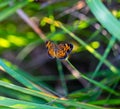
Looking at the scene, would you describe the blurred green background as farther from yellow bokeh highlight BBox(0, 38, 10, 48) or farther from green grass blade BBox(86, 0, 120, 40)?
green grass blade BBox(86, 0, 120, 40)

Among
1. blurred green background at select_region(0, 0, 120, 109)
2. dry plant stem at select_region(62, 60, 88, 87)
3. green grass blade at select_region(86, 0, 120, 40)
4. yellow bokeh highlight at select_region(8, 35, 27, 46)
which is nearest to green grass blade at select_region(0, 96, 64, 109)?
blurred green background at select_region(0, 0, 120, 109)

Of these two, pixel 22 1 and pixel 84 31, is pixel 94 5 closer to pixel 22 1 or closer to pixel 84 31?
pixel 22 1

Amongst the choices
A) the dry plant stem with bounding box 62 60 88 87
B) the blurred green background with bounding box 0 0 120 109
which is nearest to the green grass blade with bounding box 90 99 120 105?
the blurred green background with bounding box 0 0 120 109

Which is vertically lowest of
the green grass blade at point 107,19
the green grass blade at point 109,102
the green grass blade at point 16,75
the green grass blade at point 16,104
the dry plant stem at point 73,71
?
the green grass blade at point 16,104

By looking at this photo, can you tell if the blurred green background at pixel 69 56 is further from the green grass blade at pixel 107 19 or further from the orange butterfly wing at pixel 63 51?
the green grass blade at pixel 107 19

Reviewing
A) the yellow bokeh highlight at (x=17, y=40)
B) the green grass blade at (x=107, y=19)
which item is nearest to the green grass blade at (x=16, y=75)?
the green grass blade at (x=107, y=19)

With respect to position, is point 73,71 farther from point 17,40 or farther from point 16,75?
point 16,75

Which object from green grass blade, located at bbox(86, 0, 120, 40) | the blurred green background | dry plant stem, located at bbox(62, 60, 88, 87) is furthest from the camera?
dry plant stem, located at bbox(62, 60, 88, 87)

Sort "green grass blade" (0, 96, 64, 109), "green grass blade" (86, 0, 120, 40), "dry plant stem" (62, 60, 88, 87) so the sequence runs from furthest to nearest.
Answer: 1. "dry plant stem" (62, 60, 88, 87)
2. "green grass blade" (0, 96, 64, 109)
3. "green grass blade" (86, 0, 120, 40)

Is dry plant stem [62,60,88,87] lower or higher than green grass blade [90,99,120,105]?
higher

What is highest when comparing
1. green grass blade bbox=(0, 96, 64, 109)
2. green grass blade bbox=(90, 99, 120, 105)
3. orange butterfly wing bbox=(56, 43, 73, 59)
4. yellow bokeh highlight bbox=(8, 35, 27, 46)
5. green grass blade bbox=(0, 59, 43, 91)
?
yellow bokeh highlight bbox=(8, 35, 27, 46)

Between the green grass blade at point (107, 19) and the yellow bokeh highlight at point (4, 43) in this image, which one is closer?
the green grass blade at point (107, 19)

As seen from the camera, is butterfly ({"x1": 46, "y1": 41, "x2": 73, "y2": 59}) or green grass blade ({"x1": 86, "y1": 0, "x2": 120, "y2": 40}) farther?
butterfly ({"x1": 46, "y1": 41, "x2": 73, "y2": 59})
